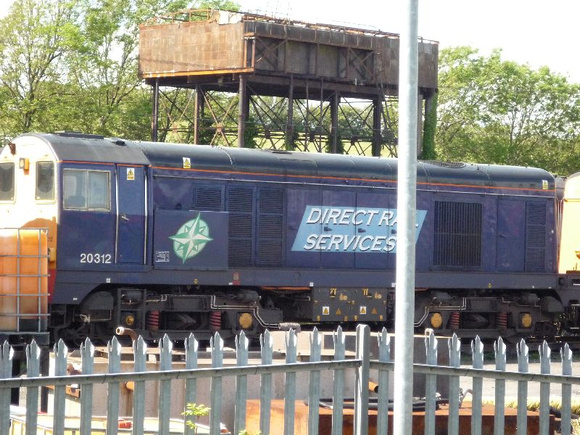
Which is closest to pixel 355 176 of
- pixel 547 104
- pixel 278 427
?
pixel 278 427

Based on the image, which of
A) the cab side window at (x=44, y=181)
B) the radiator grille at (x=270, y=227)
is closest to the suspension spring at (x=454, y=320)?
the radiator grille at (x=270, y=227)

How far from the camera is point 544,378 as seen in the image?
24.1ft

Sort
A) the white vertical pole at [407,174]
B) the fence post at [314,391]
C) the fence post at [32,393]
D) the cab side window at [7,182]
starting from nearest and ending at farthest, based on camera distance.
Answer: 1. the fence post at [32,393]
2. the white vertical pole at [407,174]
3. the fence post at [314,391]
4. the cab side window at [7,182]

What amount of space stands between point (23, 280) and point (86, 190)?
2414mm

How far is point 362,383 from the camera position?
301 inches

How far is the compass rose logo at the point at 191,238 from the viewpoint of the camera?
63.6 feet

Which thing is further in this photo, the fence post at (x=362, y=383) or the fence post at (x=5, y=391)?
the fence post at (x=362, y=383)

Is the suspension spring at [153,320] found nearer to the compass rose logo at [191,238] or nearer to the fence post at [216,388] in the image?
the compass rose logo at [191,238]

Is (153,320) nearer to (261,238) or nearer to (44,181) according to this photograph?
(261,238)

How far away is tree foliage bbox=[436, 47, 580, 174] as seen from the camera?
59812mm

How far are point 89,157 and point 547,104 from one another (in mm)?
45630

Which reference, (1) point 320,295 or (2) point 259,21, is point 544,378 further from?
(2) point 259,21

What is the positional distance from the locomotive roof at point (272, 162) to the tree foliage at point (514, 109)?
120 ft

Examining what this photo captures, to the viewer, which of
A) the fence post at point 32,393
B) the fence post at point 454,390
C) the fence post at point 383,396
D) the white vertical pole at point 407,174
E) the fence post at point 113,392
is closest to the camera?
the fence post at point 32,393
